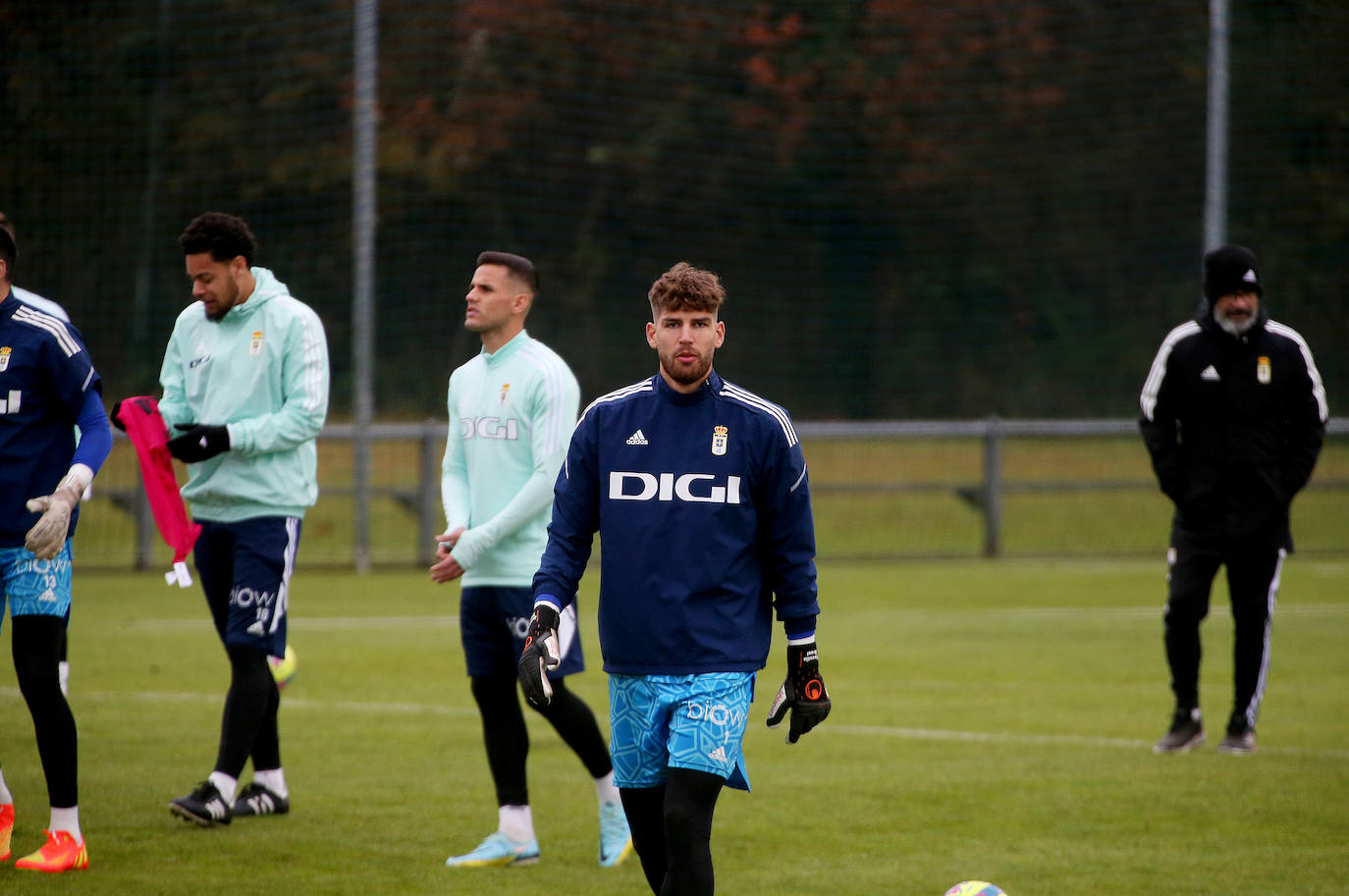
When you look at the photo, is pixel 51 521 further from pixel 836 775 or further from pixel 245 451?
pixel 836 775

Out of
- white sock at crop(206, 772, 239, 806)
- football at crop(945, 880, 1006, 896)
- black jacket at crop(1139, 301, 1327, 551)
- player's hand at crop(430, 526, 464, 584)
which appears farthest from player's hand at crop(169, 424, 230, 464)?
black jacket at crop(1139, 301, 1327, 551)

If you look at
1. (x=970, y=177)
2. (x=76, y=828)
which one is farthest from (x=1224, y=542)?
(x=970, y=177)

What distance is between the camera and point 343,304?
2020 centimetres

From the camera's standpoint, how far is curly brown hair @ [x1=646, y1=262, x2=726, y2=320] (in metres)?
4.71

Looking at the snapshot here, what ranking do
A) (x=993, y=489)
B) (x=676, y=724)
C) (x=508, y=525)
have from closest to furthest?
(x=676, y=724)
(x=508, y=525)
(x=993, y=489)

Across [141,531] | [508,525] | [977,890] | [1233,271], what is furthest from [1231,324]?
[141,531]

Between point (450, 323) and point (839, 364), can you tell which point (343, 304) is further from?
point (839, 364)

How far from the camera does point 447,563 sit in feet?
20.0

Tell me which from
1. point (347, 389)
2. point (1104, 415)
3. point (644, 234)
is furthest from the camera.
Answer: point (1104, 415)

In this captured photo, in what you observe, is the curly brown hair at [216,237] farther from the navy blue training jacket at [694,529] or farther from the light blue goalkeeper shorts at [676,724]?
the light blue goalkeeper shorts at [676,724]

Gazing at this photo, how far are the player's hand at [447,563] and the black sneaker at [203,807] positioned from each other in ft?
4.16

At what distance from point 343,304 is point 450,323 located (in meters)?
1.46

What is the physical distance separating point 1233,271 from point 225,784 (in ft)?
16.9

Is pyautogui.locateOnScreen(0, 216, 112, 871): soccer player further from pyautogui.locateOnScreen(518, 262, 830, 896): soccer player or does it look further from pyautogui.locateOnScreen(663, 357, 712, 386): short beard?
pyautogui.locateOnScreen(663, 357, 712, 386): short beard
